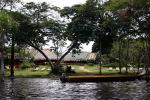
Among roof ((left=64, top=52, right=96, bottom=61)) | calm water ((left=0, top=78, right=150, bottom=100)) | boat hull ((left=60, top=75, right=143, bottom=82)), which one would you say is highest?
roof ((left=64, top=52, right=96, bottom=61))

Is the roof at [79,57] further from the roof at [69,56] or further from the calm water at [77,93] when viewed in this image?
the calm water at [77,93]

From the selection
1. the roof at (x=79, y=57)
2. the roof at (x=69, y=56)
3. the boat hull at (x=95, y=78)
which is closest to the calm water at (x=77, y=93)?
the boat hull at (x=95, y=78)

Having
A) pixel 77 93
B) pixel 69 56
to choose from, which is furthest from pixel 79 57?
pixel 77 93

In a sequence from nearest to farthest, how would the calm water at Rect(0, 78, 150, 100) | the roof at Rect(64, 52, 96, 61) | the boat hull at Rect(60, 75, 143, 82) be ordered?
the calm water at Rect(0, 78, 150, 100) → the boat hull at Rect(60, 75, 143, 82) → the roof at Rect(64, 52, 96, 61)

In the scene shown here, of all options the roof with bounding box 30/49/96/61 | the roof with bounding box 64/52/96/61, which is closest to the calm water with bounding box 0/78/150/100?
the roof with bounding box 30/49/96/61

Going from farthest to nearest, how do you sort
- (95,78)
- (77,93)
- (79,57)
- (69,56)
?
(79,57), (69,56), (95,78), (77,93)

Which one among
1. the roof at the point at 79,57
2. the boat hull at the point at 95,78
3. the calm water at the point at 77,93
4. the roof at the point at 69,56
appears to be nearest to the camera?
the calm water at the point at 77,93

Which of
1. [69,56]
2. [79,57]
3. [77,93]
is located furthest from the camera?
[79,57]

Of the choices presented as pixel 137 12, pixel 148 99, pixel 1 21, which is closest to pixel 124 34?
pixel 137 12

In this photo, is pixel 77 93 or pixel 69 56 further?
pixel 69 56

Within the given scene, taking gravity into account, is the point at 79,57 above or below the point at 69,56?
below

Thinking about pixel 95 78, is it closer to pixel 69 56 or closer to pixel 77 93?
pixel 77 93

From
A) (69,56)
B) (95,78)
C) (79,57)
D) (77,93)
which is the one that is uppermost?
(69,56)

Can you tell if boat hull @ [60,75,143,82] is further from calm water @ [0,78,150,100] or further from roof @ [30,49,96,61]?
roof @ [30,49,96,61]
